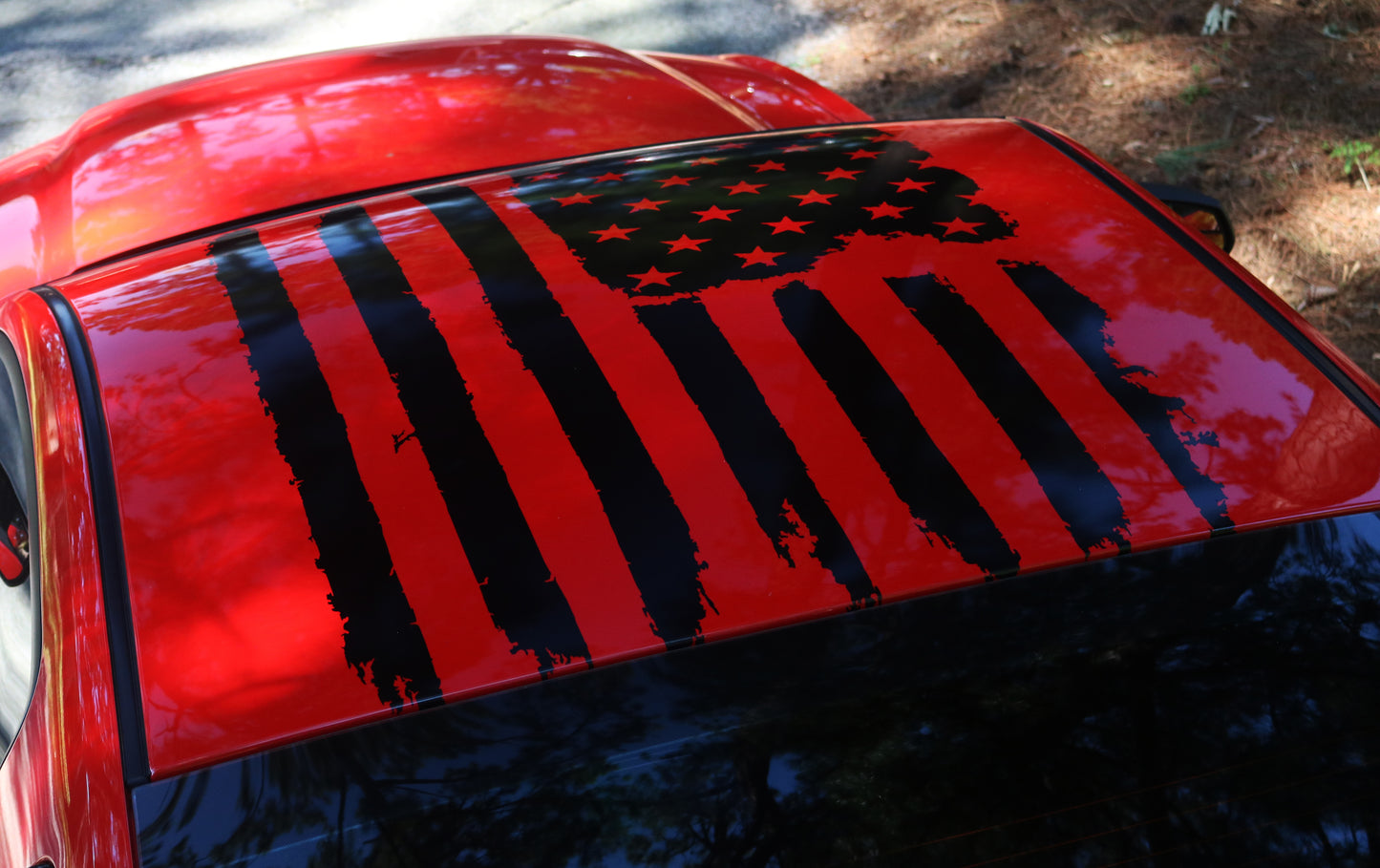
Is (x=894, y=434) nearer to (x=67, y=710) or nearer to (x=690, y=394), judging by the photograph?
(x=690, y=394)

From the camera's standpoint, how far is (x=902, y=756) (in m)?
1.12

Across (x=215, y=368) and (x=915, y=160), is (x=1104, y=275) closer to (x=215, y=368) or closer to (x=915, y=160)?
(x=915, y=160)

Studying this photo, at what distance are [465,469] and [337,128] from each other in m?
1.46

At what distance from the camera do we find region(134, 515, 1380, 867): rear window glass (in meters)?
1.05

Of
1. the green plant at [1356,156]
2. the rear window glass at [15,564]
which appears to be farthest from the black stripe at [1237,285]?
the green plant at [1356,156]

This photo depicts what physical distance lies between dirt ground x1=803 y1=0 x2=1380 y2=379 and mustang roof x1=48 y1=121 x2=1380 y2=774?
2381 mm

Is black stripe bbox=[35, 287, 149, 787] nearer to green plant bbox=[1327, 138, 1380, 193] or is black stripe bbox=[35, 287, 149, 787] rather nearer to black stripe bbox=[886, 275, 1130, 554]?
black stripe bbox=[886, 275, 1130, 554]

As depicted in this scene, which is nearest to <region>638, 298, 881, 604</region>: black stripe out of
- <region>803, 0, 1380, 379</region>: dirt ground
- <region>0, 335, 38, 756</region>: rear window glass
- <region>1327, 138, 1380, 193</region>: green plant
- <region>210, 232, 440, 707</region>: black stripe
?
<region>210, 232, 440, 707</region>: black stripe

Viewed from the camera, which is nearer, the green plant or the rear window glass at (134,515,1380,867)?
the rear window glass at (134,515,1380,867)

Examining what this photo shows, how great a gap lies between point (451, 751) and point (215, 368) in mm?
635

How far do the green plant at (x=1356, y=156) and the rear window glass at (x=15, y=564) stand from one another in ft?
14.1

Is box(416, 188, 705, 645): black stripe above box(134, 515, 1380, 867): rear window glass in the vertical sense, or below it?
above

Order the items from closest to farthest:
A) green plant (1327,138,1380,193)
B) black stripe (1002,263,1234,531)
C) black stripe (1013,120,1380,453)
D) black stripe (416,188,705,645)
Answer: black stripe (416,188,705,645)
black stripe (1002,263,1234,531)
black stripe (1013,120,1380,453)
green plant (1327,138,1380,193)

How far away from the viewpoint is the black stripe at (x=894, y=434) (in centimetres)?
121
